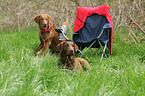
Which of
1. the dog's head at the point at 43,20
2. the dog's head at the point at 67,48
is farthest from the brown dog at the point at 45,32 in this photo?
the dog's head at the point at 67,48

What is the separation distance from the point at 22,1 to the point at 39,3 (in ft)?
2.48

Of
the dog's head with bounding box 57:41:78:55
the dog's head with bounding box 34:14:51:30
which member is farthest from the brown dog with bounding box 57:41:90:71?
the dog's head with bounding box 34:14:51:30

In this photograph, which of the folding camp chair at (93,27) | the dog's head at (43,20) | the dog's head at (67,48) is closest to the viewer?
the dog's head at (67,48)

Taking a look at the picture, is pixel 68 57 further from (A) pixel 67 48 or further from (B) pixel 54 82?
(B) pixel 54 82

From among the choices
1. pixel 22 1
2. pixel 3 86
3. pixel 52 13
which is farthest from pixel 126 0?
pixel 3 86

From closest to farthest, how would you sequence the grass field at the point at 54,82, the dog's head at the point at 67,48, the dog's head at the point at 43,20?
the grass field at the point at 54,82
the dog's head at the point at 67,48
the dog's head at the point at 43,20

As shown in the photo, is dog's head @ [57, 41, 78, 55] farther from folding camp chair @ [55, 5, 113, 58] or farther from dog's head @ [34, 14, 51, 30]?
folding camp chair @ [55, 5, 113, 58]

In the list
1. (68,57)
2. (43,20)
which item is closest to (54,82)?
(68,57)

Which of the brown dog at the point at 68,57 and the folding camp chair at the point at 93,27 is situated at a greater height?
the folding camp chair at the point at 93,27

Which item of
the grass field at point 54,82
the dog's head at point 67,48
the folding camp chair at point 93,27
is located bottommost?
the grass field at point 54,82

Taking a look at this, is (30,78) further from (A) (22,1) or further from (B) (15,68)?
(A) (22,1)

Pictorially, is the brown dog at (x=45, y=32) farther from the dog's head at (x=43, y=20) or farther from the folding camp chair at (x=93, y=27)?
the folding camp chair at (x=93, y=27)

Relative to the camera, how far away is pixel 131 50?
4508 mm

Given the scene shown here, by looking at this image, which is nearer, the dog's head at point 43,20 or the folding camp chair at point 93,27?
the dog's head at point 43,20
